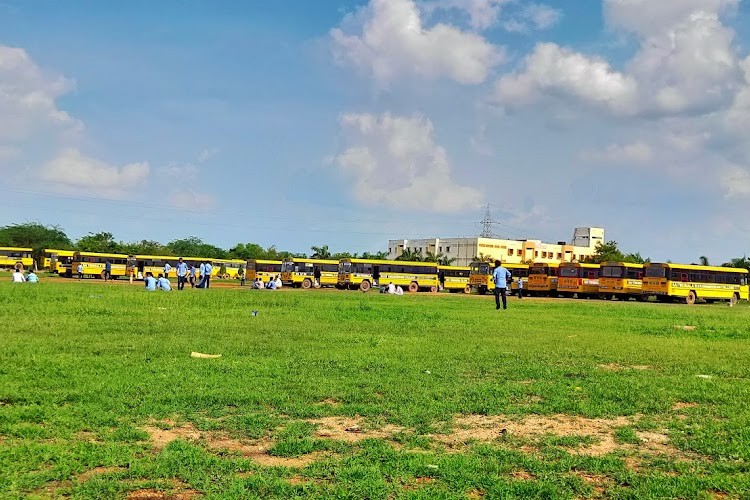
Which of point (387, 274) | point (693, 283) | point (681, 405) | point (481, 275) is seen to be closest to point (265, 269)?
point (387, 274)

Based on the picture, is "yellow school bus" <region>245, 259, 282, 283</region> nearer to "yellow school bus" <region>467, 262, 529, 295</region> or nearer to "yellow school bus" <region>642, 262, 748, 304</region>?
"yellow school bus" <region>467, 262, 529, 295</region>

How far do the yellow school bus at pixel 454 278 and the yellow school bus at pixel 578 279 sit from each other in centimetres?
1086

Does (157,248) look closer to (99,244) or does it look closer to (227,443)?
(99,244)

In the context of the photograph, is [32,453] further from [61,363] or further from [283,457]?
[61,363]

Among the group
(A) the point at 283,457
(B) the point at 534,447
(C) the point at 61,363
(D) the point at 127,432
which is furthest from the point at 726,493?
(C) the point at 61,363

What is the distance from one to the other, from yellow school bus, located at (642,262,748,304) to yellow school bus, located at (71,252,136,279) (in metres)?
44.6

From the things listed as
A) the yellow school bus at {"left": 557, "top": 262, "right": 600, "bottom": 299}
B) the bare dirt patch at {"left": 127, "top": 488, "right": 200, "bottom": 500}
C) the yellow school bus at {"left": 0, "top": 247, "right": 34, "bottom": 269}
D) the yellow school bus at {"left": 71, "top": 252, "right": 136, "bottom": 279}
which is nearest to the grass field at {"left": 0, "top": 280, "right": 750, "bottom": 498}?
the bare dirt patch at {"left": 127, "top": 488, "right": 200, "bottom": 500}

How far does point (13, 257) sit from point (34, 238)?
3149 cm

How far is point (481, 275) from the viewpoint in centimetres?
5866

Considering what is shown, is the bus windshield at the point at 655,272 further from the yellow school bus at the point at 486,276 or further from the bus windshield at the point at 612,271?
the yellow school bus at the point at 486,276

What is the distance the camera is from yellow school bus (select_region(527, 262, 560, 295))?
5512 cm

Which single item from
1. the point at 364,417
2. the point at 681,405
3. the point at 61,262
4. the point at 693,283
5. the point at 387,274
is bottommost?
the point at 364,417

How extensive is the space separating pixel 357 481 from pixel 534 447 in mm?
1895

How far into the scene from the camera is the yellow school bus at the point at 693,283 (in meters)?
47.4
